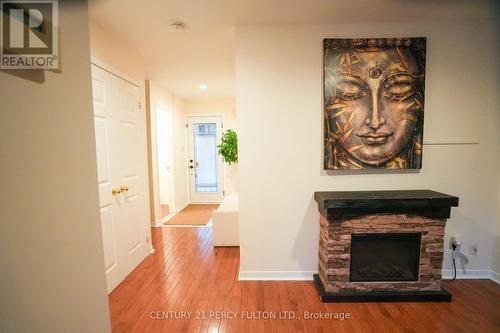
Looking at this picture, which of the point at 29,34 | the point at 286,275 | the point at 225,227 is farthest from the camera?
the point at 225,227

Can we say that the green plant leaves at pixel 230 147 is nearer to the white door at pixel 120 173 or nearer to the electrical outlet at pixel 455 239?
the white door at pixel 120 173

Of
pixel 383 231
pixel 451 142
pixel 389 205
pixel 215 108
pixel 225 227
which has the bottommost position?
pixel 225 227

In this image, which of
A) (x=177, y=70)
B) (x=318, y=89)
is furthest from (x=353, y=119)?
(x=177, y=70)

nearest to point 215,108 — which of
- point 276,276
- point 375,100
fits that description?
point 375,100

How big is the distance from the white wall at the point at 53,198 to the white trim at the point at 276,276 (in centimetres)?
153

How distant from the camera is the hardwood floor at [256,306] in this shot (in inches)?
65.3

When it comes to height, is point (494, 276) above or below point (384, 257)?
below

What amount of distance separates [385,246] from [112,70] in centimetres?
308

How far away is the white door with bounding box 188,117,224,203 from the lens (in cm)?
519

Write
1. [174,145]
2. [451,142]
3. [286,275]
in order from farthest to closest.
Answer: [174,145] < [286,275] < [451,142]

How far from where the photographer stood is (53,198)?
682 mm

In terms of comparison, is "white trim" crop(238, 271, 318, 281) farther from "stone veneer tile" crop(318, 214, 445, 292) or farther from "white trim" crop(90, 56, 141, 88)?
"white trim" crop(90, 56, 141, 88)

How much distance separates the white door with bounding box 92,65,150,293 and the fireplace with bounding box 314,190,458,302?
78.5 inches

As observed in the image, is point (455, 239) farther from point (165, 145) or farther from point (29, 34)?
point (165, 145)
